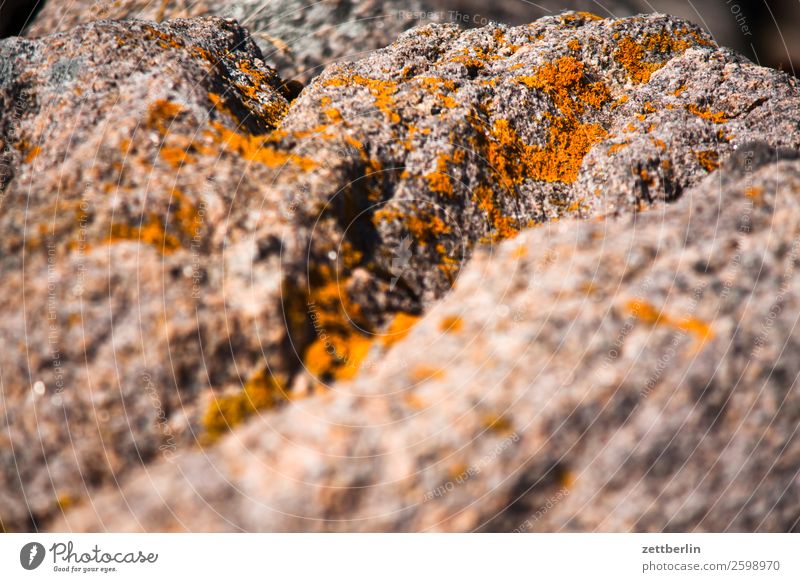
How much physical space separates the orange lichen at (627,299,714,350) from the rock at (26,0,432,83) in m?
4.34

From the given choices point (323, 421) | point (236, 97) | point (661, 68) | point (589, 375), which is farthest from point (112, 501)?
point (661, 68)

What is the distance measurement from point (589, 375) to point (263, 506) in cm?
201

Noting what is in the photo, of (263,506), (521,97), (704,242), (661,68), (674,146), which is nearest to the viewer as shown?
(263,506)

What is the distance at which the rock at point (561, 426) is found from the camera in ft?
9.02

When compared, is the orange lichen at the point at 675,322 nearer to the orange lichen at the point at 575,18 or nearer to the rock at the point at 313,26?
the orange lichen at the point at 575,18

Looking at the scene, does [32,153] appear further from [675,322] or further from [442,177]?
[675,322]

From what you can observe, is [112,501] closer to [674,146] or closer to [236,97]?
[236,97]

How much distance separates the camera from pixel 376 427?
2818mm

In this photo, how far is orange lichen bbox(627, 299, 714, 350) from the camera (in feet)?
9.57

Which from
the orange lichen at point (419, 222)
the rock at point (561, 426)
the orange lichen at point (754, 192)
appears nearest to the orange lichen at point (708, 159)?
the orange lichen at point (754, 192)
